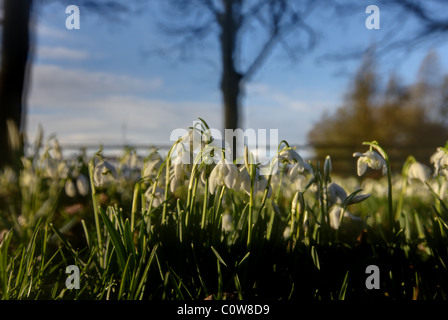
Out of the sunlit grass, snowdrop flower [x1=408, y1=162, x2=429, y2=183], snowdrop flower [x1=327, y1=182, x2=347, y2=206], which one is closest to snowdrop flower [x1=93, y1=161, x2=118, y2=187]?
the sunlit grass

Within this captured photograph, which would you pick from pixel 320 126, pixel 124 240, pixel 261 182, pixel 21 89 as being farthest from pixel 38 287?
pixel 320 126

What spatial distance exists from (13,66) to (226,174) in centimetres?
381

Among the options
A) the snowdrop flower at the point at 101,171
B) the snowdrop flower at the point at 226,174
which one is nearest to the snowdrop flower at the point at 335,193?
the snowdrop flower at the point at 226,174

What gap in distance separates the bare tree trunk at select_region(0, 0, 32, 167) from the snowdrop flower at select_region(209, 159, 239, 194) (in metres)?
3.44

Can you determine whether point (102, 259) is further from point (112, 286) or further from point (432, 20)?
point (432, 20)

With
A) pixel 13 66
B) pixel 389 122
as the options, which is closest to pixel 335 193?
pixel 13 66

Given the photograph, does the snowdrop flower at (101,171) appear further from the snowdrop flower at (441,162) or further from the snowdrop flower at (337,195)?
the snowdrop flower at (441,162)

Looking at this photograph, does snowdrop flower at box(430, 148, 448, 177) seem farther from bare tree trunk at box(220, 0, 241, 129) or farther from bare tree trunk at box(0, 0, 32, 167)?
bare tree trunk at box(0, 0, 32, 167)

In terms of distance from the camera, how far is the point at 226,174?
1045 millimetres

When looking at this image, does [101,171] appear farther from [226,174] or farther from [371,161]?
[371,161]

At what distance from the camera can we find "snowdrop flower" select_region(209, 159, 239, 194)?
1036 mm

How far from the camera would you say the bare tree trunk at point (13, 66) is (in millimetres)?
3883

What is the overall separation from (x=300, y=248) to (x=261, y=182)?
30cm

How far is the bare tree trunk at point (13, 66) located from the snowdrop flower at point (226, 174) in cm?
344
